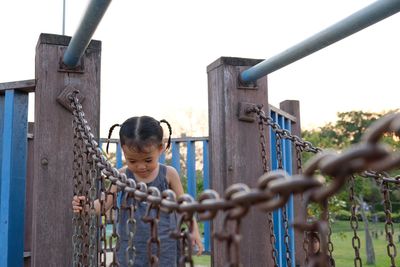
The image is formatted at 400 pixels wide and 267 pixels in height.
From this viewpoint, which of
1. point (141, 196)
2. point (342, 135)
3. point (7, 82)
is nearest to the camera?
point (141, 196)

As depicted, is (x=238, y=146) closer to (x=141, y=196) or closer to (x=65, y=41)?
(x=65, y=41)

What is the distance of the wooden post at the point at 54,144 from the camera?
2.09 meters

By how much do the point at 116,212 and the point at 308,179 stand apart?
932 millimetres

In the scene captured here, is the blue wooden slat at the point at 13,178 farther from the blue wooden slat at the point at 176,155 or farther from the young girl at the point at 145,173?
the blue wooden slat at the point at 176,155

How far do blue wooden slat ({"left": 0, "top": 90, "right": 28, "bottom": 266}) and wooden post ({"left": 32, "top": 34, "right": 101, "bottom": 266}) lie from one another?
0.14 m

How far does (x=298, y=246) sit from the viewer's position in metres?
3.80

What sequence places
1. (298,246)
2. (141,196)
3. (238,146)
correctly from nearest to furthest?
(141,196) < (238,146) < (298,246)

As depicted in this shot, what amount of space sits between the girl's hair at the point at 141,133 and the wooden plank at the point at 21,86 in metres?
0.42

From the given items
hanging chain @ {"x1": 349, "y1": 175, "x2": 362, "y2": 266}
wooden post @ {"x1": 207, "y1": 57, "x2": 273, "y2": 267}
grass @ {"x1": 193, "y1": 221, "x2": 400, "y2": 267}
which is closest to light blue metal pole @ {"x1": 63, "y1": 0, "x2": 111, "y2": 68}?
wooden post @ {"x1": 207, "y1": 57, "x2": 273, "y2": 267}

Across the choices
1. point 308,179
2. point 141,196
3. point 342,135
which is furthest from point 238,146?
point 342,135

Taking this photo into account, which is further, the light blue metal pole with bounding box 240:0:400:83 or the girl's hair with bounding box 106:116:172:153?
the girl's hair with bounding box 106:116:172:153

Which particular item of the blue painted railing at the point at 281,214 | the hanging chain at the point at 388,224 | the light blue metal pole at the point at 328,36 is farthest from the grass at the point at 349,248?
the hanging chain at the point at 388,224

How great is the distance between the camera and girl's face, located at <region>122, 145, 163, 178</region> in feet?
7.37

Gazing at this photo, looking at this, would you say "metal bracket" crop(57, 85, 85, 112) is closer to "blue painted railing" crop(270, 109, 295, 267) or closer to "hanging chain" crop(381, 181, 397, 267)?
"blue painted railing" crop(270, 109, 295, 267)
